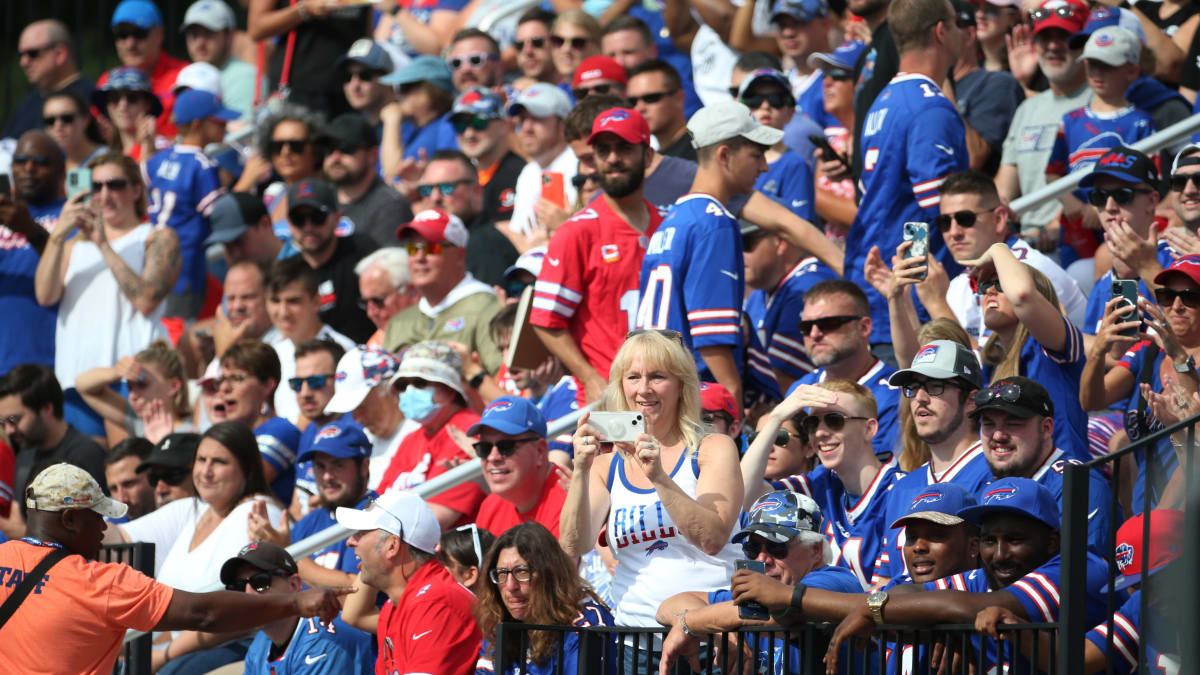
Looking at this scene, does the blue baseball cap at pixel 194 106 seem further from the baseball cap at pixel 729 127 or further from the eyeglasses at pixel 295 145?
the baseball cap at pixel 729 127

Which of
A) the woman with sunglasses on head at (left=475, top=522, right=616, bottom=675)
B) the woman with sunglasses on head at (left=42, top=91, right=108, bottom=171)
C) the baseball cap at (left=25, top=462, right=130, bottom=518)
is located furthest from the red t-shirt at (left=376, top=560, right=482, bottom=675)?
the woman with sunglasses on head at (left=42, top=91, right=108, bottom=171)

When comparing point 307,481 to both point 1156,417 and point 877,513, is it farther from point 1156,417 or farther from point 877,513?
point 1156,417

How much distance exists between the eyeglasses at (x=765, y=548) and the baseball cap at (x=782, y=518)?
0.03 m

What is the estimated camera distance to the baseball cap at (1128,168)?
8641 millimetres

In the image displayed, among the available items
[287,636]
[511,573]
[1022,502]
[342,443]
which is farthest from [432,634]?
[1022,502]

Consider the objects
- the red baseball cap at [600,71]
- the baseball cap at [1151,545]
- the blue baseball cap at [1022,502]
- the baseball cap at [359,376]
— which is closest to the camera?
the baseball cap at [1151,545]

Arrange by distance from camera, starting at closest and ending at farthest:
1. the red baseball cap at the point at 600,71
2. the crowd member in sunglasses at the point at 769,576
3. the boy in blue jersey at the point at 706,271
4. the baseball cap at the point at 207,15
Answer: the crowd member in sunglasses at the point at 769,576
the boy in blue jersey at the point at 706,271
the red baseball cap at the point at 600,71
the baseball cap at the point at 207,15

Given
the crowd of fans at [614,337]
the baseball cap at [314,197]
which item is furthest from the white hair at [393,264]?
the baseball cap at [314,197]

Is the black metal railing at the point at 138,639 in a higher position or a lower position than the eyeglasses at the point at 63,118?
higher

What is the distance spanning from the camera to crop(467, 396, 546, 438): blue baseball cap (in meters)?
8.26

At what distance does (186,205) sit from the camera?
13.6m

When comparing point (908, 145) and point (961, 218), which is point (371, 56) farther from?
point (961, 218)

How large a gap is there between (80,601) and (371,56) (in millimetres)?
8408

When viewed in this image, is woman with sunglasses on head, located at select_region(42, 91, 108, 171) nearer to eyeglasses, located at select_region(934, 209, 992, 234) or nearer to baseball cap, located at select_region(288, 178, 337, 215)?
baseball cap, located at select_region(288, 178, 337, 215)
